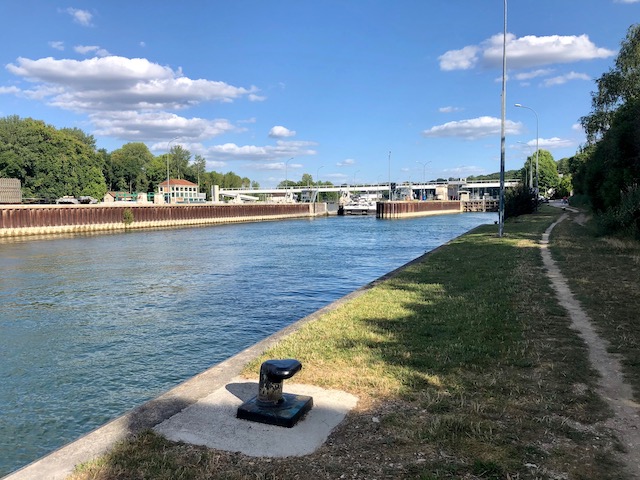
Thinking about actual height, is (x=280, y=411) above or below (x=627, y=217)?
below

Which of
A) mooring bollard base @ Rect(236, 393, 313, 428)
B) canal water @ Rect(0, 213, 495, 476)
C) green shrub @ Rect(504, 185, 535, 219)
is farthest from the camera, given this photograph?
green shrub @ Rect(504, 185, 535, 219)

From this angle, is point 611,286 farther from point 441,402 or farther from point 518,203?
point 518,203

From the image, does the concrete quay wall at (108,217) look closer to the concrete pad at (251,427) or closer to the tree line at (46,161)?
the tree line at (46,161)

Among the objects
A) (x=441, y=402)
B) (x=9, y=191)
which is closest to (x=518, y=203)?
(x=441, y=402)

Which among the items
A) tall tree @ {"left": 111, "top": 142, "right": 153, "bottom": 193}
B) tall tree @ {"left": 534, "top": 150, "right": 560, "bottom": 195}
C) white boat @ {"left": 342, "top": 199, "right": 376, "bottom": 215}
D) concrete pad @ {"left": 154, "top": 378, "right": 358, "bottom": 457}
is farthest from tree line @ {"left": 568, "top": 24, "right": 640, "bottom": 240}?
tall tree @ {"left": 534, "top": 150, "right": 560, "bottom": 195}

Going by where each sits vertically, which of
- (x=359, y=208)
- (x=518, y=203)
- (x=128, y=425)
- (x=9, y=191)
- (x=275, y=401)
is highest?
(x=9, y=191)

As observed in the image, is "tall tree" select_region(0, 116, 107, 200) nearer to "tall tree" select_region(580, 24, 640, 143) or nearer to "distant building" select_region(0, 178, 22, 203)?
"distant building" select_region(0, 178, 22, 203)

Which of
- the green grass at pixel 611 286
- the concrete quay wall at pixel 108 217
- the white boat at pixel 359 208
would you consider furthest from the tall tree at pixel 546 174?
the green grass at pixel 611 286

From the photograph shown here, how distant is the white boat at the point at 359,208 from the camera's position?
127 meters

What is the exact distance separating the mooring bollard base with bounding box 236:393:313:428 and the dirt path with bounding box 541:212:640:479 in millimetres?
2916

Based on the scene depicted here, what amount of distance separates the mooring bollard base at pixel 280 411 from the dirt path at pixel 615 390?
115 inches

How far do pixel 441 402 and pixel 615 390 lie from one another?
2141 mm

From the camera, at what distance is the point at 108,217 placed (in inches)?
2547

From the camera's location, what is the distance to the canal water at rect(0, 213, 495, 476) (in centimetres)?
806
